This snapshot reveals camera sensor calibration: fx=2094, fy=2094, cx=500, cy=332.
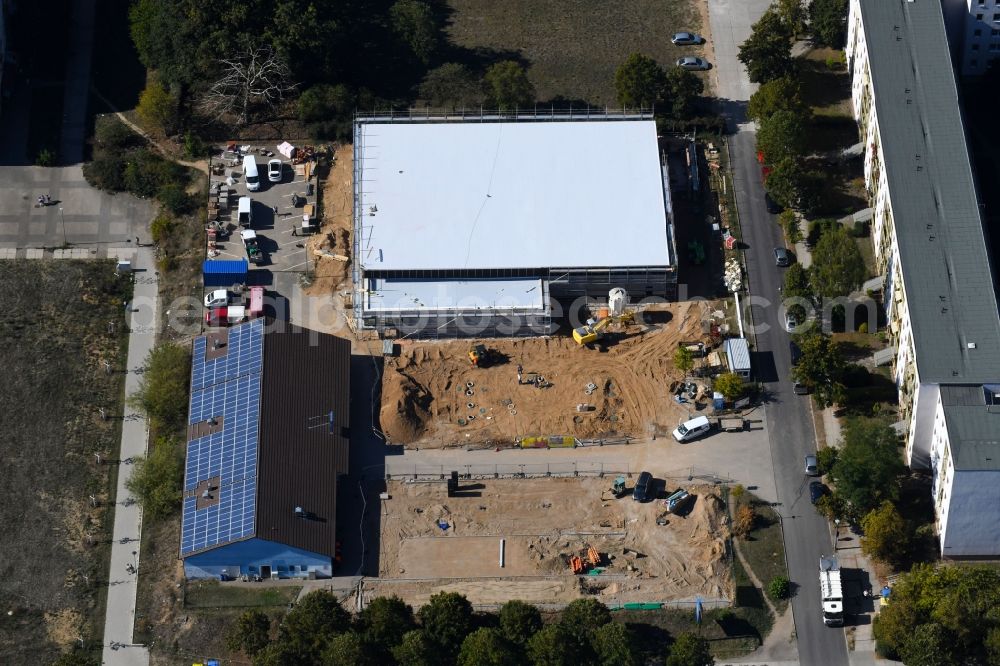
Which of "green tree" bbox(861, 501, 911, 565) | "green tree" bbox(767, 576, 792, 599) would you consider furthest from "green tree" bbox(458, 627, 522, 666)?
"green tree" bbox(861, 501, 911, 565)

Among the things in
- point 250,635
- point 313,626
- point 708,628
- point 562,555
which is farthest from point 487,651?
point 250,635

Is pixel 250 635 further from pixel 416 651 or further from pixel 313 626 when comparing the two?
pixel 416 651

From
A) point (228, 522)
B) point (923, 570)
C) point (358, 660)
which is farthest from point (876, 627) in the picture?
point (228, 522)

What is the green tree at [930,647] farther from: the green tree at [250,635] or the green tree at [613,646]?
the green tree at [250,635]

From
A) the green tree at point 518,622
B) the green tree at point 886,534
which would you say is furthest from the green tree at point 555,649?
the green tree at point 886,534

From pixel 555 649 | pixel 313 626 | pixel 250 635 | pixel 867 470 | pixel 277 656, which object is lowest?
pixel 555 649

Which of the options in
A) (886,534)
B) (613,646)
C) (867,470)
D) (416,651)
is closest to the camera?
(613,646)

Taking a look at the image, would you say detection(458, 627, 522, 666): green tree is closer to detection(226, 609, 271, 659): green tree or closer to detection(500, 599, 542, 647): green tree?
detection(500, 599, 542, 647): green tree

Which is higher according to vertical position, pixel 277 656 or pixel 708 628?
pixel 708 628
